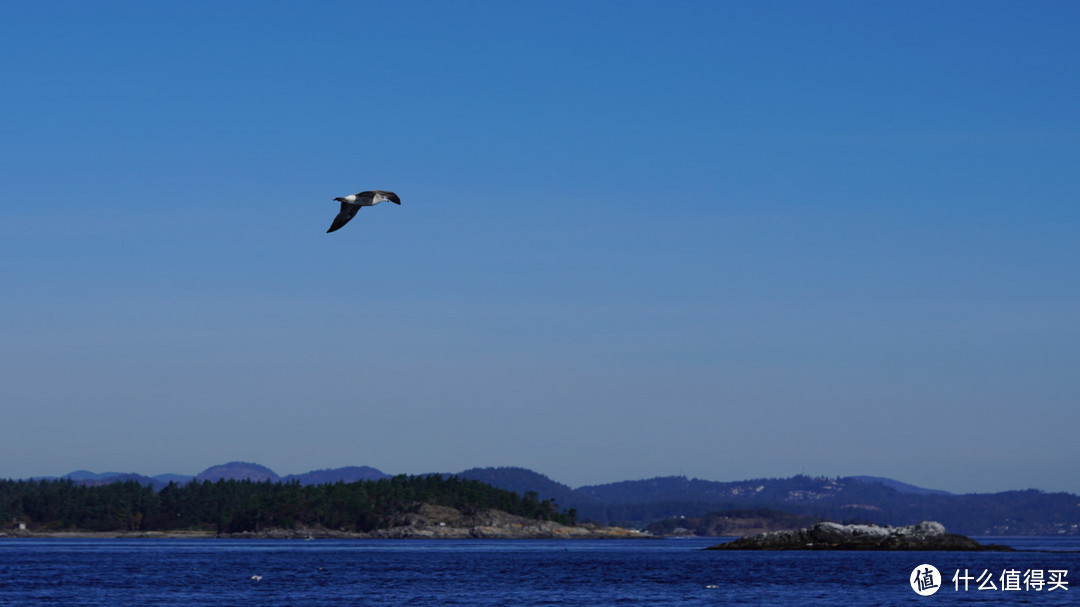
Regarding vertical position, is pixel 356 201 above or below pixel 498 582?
above

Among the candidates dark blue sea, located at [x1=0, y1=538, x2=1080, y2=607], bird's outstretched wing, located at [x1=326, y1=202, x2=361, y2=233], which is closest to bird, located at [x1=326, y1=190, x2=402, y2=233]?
bird's outstretched wing, located at [x1=326, y1=202, x2=361, y2=233]

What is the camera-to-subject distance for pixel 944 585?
442ft

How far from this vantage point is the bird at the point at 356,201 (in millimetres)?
41375

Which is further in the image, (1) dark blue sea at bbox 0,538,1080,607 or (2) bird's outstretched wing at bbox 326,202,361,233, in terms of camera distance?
(1) dark blue sea at bbox 0,538,1080,607

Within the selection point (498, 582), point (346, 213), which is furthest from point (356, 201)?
point (498, 582)

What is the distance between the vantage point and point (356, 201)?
4241 centimetres

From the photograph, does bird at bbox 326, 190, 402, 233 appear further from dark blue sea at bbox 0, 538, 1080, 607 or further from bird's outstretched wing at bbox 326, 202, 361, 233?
dark blue sea at bbox 0, 538, 1080, 607

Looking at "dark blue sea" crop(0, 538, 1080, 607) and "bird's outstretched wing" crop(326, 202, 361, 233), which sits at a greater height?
"bird's outstretched wing" crop(326, 202, 361, 233)

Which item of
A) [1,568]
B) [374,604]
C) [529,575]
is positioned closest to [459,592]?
[374,604]

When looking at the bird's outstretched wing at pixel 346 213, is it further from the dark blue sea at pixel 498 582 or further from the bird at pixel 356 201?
the dark blue sea at pixel 498 582

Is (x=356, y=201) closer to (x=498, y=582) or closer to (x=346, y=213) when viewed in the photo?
(x=346, y=213)

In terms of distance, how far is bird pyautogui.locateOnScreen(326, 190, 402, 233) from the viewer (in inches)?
1629

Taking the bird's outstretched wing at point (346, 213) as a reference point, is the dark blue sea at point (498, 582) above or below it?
below

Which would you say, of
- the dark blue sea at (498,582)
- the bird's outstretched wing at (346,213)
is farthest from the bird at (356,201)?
the dark blue sea at (498,582)
